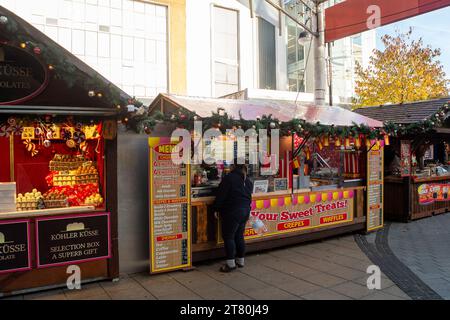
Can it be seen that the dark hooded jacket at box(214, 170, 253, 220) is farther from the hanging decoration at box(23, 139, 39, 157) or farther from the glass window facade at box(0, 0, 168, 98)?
the glass window facade at box(0, 0, 168, 98)

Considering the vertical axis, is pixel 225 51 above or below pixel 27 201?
above

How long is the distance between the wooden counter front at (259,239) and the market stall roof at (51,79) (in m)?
2.15

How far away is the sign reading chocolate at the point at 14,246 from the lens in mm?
4633

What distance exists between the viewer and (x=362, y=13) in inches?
395

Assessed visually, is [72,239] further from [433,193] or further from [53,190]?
[433,193]

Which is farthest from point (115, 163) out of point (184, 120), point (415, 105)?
point (415, 105)

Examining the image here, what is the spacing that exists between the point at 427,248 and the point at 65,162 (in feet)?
22.2

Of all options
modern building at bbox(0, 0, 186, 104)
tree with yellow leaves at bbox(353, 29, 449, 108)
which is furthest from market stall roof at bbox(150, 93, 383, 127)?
tree with yellow leaves at bbox(353, 29, 449, 108)

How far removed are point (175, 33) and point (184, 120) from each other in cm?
1030

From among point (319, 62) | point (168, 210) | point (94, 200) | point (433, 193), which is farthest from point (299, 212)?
point (319, 62)

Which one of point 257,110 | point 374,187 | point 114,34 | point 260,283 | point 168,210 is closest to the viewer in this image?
point 260,283

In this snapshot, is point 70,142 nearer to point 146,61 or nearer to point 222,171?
point 222,171

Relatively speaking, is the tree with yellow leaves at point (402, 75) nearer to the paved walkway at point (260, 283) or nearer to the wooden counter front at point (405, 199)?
the wooden counter front at point (405, 199)

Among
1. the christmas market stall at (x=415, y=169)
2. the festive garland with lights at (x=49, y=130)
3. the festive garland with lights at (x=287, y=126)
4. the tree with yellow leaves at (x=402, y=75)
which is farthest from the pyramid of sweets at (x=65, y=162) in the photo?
the tree with yellow leaves at (x=402, y=75)
